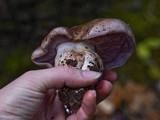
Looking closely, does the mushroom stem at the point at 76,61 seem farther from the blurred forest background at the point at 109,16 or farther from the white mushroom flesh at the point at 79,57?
the blurred forest background at the point at 109,16

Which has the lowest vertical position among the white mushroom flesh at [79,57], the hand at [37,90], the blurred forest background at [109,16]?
the blurred forest background at [109,16]

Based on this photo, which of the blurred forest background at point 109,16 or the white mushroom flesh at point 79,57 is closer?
the white mushroom flesh at point 79,57

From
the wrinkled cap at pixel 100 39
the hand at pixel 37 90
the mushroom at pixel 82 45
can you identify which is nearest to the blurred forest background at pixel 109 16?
the wrinkled cap at pixel 100 39

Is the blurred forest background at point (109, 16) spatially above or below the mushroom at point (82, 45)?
below

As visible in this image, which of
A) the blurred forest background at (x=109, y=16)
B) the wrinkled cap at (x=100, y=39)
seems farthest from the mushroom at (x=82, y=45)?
the blurred forest background at (x=109, y=16)

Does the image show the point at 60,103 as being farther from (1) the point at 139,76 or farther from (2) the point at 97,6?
(2) the point at 97,6

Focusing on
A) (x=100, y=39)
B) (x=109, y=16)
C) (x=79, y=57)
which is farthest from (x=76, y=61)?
(x=109, y=16)
